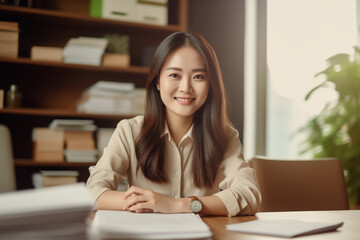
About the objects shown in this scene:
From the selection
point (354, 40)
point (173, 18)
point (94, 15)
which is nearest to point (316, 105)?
point (354, 40)

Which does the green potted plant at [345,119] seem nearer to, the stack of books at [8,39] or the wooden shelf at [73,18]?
the wooden shelf at [73,18]

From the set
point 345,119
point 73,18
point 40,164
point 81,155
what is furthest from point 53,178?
point 345,119

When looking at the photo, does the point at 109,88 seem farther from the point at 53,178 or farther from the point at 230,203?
the point at 230,203

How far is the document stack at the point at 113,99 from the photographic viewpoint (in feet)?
9.04

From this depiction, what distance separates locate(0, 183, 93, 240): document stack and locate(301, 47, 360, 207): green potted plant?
100 inches

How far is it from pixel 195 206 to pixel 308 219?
1.10ft

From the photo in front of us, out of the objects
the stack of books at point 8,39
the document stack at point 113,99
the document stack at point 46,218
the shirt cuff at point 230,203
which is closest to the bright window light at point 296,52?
the document stack at point 113,99

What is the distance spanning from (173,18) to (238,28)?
1.98ft

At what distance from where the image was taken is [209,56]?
1.54 meters

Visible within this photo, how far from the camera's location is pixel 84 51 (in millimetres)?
2742

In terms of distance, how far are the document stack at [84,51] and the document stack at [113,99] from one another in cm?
18

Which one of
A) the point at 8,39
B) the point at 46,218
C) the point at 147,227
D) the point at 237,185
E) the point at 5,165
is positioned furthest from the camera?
the point at 8,39

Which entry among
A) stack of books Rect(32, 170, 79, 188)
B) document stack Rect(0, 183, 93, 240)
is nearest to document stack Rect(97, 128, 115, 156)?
stack of books Rect(32, 170, 79, 188)

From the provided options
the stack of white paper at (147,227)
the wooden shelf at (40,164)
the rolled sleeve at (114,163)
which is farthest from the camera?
the wooden shelf at (40,164)
